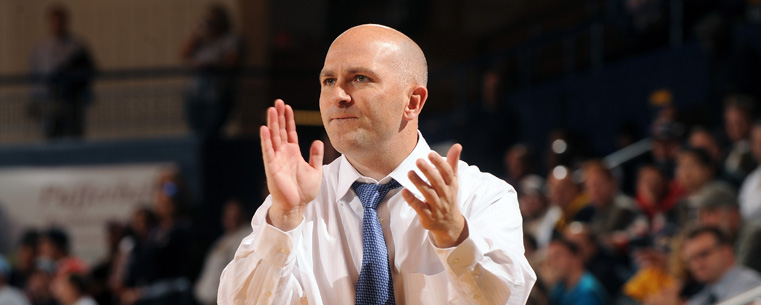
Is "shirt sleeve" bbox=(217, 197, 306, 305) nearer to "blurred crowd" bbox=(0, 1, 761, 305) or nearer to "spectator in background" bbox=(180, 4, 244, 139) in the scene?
"blurred crowd" bbox=(0, 1, 761, 305)

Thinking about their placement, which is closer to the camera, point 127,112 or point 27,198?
point 27,198

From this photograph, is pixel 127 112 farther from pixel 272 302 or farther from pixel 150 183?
pixel 272 302

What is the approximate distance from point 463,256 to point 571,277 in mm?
3650

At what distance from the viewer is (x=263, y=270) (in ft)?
7.36

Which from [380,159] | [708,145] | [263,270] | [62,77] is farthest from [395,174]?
[62,77]

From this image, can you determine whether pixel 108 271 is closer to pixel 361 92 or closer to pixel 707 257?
pixel 707 257

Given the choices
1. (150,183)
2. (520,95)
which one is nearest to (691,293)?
(520,95)

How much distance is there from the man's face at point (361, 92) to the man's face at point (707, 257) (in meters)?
3.05

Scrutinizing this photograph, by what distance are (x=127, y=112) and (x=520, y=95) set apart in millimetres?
4909

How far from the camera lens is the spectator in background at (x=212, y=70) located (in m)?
10.1

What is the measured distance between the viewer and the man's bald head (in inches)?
94.1

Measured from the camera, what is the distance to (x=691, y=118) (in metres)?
7.58

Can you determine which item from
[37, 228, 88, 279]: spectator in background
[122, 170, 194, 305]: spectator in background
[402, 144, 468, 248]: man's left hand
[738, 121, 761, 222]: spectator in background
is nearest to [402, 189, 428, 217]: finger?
[402, 144, 468, 248]: man's left hand

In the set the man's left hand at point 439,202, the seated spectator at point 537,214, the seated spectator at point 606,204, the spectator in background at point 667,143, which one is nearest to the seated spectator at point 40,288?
the seated spectator at point 537,214
